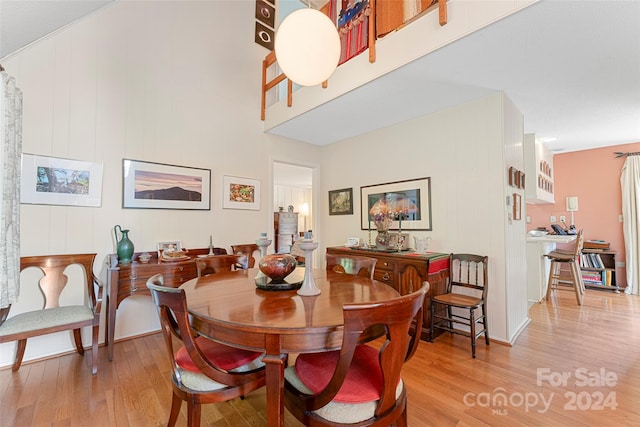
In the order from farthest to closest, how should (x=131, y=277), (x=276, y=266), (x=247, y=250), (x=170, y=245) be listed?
(x=247, y=250) < (x=170, y=245) < (x=131, y=277) < (x=276, y=266)

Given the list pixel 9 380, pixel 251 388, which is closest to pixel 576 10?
pixel 251 388

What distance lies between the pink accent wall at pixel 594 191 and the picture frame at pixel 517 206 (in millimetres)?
3380

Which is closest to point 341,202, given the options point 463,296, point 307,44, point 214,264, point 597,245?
point 463,296

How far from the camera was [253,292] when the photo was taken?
1531 millimetres

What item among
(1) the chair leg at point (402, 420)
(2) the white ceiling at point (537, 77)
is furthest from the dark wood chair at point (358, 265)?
(2) the white ceiling at point (537, 77)

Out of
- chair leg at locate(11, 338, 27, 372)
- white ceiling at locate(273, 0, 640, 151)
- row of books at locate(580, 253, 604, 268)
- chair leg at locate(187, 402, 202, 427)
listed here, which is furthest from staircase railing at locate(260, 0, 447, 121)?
row of books at locate(580, 253, 604, 268)

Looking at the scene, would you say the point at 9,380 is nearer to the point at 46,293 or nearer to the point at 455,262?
the point at 46,293

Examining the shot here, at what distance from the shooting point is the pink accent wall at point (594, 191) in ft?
15.4

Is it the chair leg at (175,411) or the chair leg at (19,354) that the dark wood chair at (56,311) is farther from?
the chair leg at (175,411)

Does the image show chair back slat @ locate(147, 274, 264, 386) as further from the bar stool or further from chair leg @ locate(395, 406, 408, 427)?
the bar stool

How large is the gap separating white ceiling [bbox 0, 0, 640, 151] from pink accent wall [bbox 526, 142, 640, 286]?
1.32 m

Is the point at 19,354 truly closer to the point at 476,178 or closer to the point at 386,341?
the point at 386,341

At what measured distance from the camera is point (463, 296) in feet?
8.79

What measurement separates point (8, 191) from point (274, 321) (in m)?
1.53
